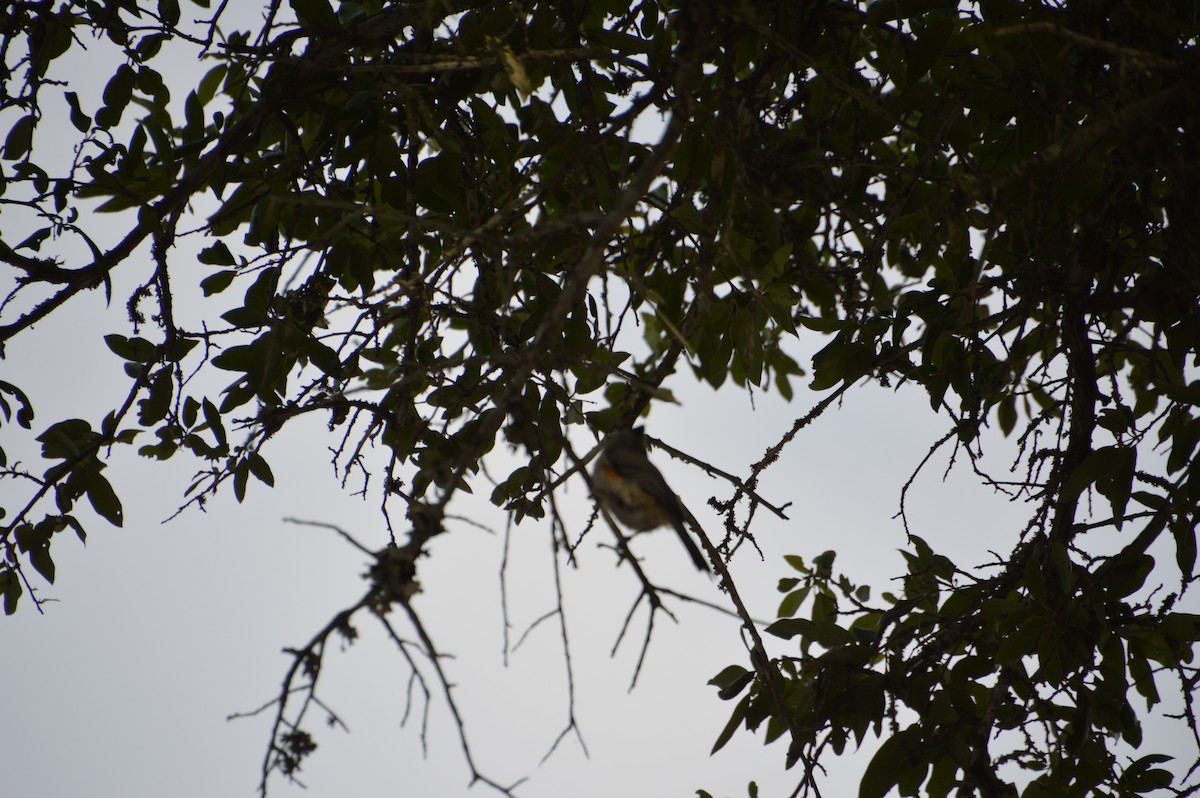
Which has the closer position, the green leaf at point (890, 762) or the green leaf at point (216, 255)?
Result: the green leaf at point (890, 762)

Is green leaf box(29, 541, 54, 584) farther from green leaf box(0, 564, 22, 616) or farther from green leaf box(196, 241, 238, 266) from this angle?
green leaf box(196, 241, 238, 266)

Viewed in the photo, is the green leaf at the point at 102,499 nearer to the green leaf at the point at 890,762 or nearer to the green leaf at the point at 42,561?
the green leaf at the point at 42,561

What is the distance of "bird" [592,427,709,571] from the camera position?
2.82 m

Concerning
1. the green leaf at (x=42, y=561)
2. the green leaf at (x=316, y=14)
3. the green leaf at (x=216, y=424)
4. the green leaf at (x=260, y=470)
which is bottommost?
the green leaf at (x=42, y=561)

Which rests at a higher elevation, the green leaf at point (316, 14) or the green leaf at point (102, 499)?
the green leaf at point (316, 14)

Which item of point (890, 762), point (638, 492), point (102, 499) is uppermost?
point (638, 492)

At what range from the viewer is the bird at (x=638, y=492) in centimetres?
282

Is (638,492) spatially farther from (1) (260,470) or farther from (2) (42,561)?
(2) (42,561)

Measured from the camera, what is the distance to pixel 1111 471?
9.27ft

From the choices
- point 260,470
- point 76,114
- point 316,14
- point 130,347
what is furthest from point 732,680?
point 76,114

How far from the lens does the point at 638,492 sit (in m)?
3.43

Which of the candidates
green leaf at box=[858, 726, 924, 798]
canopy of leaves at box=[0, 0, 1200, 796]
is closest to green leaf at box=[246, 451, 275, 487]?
canopy of leaves at box=[0, 0, 1200, 796]

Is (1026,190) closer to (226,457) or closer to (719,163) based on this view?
(719,163)

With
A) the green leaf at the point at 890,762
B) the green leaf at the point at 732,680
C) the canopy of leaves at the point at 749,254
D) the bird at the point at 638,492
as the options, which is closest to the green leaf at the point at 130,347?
the canopy of leaves at the point at 749,254
